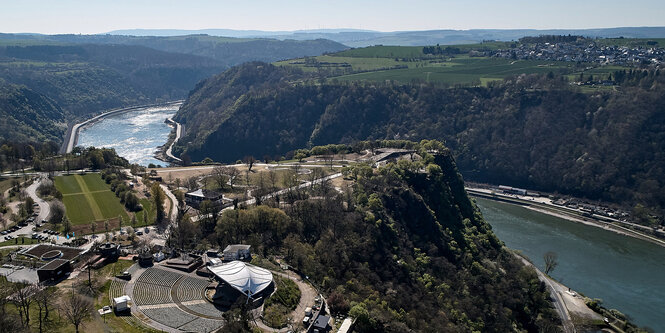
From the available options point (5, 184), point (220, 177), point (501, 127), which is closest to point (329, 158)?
point (220, 177)

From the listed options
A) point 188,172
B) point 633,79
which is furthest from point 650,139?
point 188,172

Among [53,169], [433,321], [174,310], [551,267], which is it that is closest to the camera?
[174,310]

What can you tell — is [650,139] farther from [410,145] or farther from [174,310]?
[174,310]

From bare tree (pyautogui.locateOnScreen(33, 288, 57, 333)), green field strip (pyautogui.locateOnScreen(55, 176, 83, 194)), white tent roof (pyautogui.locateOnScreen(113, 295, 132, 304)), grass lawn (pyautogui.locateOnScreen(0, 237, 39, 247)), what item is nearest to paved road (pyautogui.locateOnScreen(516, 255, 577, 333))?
white tent roof (pyautogui.locateOnScreen(113, 295, 132, 304))

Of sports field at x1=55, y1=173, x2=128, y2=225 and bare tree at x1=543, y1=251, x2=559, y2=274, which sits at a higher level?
sports field at x1=55, y1=173, x2=128, y2=225

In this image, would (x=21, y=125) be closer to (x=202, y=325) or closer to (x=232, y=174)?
(x=232, y=174)

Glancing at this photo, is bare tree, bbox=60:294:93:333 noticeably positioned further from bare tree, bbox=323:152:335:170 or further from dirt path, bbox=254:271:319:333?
bare tree, bbox=323:152:335:170
